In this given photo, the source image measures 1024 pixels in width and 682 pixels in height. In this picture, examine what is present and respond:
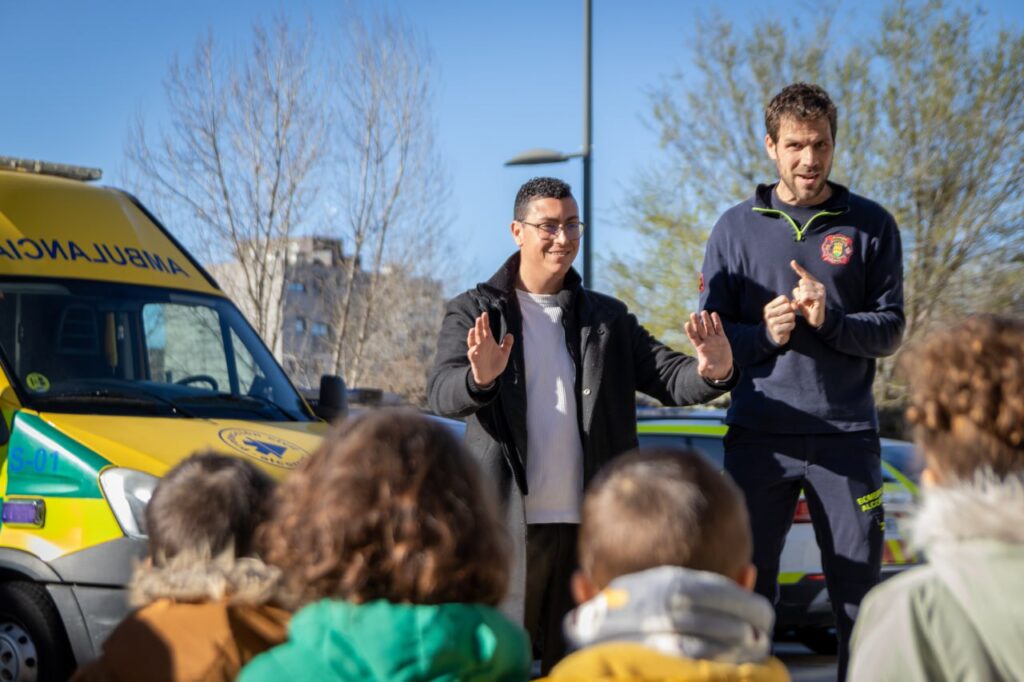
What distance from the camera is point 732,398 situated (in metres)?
4.71

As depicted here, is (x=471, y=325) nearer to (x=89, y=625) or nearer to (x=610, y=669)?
(x=89, y=625)

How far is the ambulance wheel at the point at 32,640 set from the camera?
548 centimetres

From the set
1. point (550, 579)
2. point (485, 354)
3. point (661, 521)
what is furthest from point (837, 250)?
point (661, 521)

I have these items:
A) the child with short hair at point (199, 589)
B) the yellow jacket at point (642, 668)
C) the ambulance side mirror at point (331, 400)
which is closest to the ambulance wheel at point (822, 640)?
the ambulance side mirror at point (331, 400)

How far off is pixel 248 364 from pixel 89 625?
196 centimetres

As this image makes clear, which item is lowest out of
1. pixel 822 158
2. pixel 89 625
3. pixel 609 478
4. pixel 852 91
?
pixel 89 625

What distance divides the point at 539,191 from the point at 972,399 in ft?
8.96

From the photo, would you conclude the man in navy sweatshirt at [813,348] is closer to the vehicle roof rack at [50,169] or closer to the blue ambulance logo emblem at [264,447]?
the blue ambulance logo emblem at [264,447]

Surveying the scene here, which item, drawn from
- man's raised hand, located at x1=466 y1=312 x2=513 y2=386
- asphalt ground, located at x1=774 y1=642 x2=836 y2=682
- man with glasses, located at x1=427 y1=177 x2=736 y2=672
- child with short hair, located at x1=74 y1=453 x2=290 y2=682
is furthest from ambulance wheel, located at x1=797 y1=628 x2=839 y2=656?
child with short hair, located at x1=74 y1=453 x2=290 y2=682

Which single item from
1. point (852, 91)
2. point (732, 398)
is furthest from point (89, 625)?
point (852, 91)

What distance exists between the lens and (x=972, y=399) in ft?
7.36

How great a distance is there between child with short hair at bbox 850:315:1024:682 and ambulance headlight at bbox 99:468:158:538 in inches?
146

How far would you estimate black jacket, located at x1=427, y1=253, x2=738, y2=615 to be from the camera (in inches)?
176

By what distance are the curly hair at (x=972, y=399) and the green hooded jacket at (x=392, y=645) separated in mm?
856
